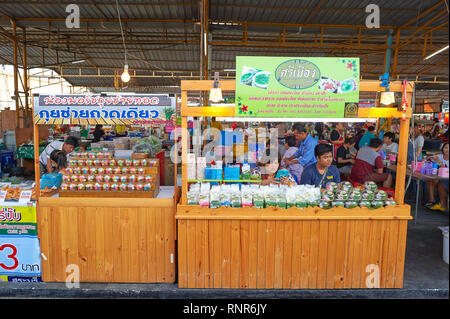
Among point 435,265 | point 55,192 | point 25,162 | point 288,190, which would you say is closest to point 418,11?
point 435,265

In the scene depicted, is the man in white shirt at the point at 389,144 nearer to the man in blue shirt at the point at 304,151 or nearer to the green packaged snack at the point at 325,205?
the man in blue shirt at the point at 304,151

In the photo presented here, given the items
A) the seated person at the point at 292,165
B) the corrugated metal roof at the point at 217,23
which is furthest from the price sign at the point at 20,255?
the corrugated metal roof at the point at 217,23

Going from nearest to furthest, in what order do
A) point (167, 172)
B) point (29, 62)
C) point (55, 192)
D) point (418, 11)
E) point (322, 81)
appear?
point (322, 81), point (55, 192), point (167, 172), point (418, 11), point (29, 62)

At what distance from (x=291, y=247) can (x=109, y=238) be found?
207cm

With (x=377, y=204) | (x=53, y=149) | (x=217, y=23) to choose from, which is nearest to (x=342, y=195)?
(x=377, y=204)

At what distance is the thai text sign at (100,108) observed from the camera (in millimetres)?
3451

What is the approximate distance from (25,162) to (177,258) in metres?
8.76

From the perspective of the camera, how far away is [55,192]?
12.8 ft

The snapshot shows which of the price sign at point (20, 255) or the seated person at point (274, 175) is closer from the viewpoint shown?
the price sign at point (20, 255)

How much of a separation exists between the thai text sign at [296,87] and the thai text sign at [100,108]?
91 cm

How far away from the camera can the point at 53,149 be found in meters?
6.28

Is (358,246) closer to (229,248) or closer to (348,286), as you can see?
(348,286)

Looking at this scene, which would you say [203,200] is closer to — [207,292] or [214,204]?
[214,204]
